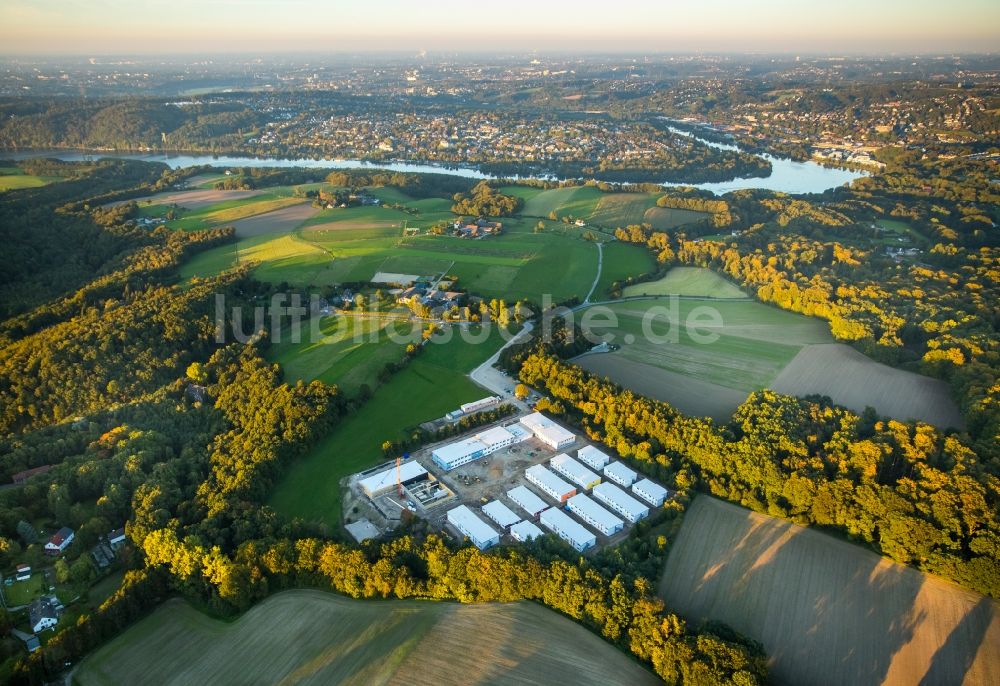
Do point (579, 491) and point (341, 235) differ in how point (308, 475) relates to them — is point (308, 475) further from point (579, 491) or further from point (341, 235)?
point (341, 235)

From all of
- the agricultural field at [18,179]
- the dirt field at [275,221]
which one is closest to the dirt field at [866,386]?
the dirt field at [275,221]

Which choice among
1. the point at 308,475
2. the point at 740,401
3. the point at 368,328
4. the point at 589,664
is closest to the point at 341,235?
the point at 368,328

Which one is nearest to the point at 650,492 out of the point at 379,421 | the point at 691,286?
the point at 379,421

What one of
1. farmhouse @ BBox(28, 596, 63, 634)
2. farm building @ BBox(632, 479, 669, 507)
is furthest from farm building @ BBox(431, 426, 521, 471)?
farmhouse @ BBox(28, 596, 63, 634)

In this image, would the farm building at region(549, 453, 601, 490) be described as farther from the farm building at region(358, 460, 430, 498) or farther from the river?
the river

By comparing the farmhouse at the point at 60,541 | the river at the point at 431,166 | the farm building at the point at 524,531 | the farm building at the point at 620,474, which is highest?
the river at the point at 431,166

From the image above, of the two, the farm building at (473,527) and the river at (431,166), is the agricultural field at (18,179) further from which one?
the farm building at (473,527)

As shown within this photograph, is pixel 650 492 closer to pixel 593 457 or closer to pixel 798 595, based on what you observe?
pixel 593 457
